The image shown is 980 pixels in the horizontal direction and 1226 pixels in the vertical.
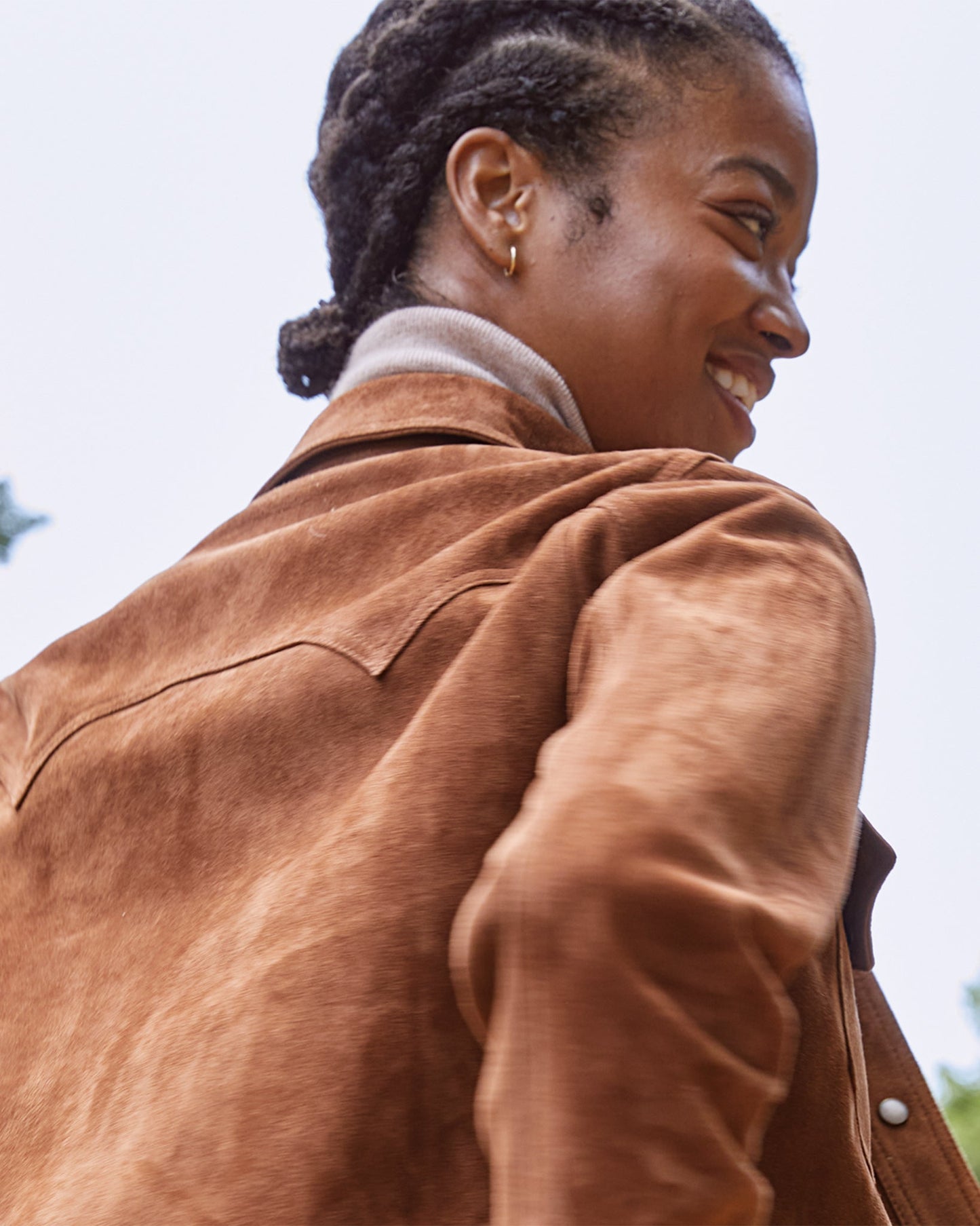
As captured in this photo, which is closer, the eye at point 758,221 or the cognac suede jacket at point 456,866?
the cognac suede jacket at point 456,866

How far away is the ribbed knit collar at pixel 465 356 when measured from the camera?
102 centimetres

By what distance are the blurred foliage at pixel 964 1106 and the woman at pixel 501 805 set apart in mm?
2927

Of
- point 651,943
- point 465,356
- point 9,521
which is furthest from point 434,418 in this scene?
point 9,521

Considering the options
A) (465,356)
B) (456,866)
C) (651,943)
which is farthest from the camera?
(465,356)

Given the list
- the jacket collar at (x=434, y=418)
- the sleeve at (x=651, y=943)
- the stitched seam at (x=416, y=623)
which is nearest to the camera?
the sleeve at (x=651, y=943)

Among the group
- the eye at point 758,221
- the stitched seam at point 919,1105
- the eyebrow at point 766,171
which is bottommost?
the stitched seam at point 919,1105

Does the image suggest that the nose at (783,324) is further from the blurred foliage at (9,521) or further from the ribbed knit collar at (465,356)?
the blurred foliage at (9,521)

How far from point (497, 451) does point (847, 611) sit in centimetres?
29

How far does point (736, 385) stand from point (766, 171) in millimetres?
169

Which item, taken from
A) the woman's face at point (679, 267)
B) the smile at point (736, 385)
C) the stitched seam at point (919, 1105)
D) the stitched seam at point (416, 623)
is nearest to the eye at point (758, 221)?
the woman's face at point (679, 267)

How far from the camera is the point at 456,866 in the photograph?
0.64 metres

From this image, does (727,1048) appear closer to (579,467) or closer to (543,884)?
(543,884)

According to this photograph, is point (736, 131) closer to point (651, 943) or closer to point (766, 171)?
point (766, 171)

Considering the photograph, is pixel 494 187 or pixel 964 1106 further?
pixel 964 1106
